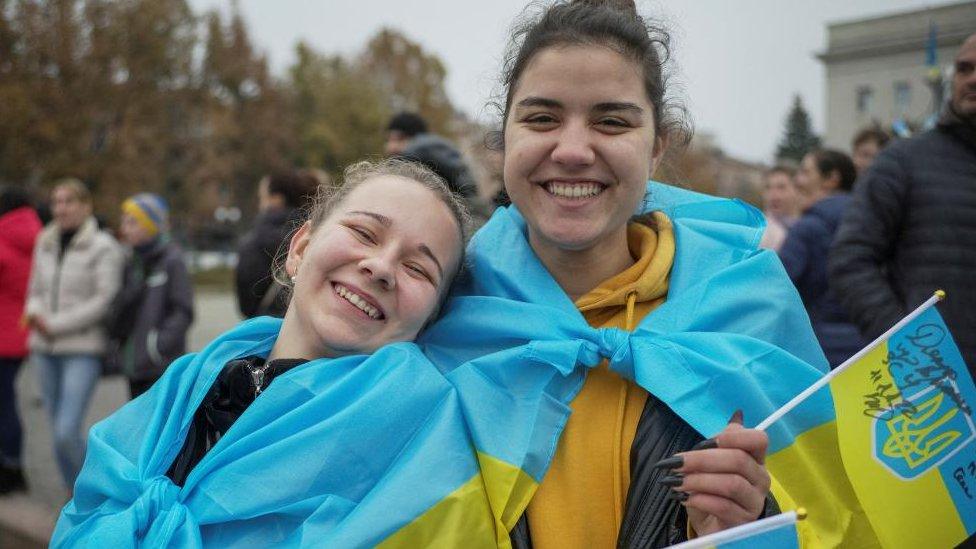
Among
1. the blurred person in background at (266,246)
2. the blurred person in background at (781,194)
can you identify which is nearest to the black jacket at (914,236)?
the blurred person in background at (266,246)

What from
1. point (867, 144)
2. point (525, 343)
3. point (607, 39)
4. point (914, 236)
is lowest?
point (867, 144)

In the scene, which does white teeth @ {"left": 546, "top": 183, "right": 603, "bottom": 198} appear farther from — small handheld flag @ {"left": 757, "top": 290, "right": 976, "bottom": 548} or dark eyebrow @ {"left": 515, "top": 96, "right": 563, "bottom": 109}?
small handheld flag @ {"left": 757, "top": 290, "right": 976, "bottom": 548}

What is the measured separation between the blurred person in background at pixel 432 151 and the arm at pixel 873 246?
1.58m

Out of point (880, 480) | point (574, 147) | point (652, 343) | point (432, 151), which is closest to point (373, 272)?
point (574, 147)

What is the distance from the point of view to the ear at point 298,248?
2270 millimetres

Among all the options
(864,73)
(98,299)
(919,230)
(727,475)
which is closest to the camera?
(727,475)

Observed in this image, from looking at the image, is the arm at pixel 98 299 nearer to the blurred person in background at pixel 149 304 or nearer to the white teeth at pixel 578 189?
the blurred person in background at pixel 149 304

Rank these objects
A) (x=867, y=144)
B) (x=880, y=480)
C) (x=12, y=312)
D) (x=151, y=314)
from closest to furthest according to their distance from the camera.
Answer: (x=880, y=480)
(x=151, y=314)
(x=867, y=144)
(x=12, y=312)

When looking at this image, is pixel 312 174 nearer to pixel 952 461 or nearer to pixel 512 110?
pixel 512 110

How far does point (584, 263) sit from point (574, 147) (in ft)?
0.92

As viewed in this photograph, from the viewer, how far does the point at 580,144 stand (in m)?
1.88

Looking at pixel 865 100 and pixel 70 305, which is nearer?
pixel 70 305

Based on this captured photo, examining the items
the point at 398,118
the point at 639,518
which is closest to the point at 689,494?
the point at 639,518

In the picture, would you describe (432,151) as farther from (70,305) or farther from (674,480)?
(674,480)
